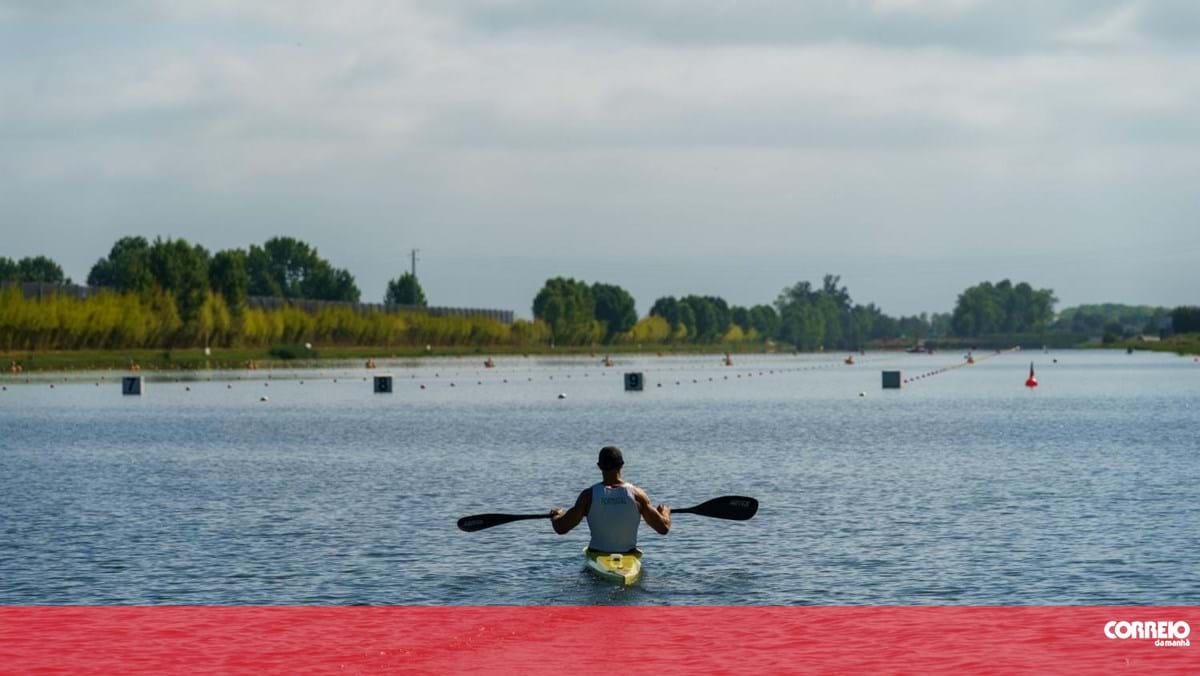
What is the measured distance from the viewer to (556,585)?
24953 millimetres

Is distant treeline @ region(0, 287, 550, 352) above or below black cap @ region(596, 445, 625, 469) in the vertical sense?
above

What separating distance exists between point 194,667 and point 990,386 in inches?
4453

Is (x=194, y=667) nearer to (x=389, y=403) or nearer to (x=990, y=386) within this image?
(x=389, y=403)

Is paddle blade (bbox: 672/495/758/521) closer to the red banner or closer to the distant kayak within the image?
the distant kayak

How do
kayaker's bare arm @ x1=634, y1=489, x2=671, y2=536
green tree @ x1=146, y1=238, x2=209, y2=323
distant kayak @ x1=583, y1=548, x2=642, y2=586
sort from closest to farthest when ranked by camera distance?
1. distant kayak @ x1=583, y1=548, x2=642, y2=586
2. kayaker's bare arm @ x1=634, y1=489, x2=671, y2=536
3. green tree @ x1=146, y1=238, x2=209, y2=323

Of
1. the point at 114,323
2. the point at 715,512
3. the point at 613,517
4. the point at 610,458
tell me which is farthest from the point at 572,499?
the point at 114,323

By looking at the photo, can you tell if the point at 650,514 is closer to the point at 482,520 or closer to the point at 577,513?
the point at 577,513

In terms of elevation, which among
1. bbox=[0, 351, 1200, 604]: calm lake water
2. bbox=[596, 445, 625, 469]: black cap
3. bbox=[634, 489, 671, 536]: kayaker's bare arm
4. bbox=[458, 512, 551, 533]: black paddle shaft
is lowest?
bbox=[0, 351, 1200, 604]: calm lake water

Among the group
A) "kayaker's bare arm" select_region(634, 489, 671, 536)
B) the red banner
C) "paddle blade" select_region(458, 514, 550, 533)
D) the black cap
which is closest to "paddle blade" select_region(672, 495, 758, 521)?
"paddle blade" select_region(458, 514, 550, 533)

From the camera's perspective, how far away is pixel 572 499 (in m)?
39.1

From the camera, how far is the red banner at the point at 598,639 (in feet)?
55.2

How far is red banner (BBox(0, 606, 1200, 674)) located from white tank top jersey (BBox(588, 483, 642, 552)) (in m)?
2.87

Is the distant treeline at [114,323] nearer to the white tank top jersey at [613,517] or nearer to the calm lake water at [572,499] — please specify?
the calm lake water at [572,499]

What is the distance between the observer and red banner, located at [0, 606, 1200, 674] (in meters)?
16.8
